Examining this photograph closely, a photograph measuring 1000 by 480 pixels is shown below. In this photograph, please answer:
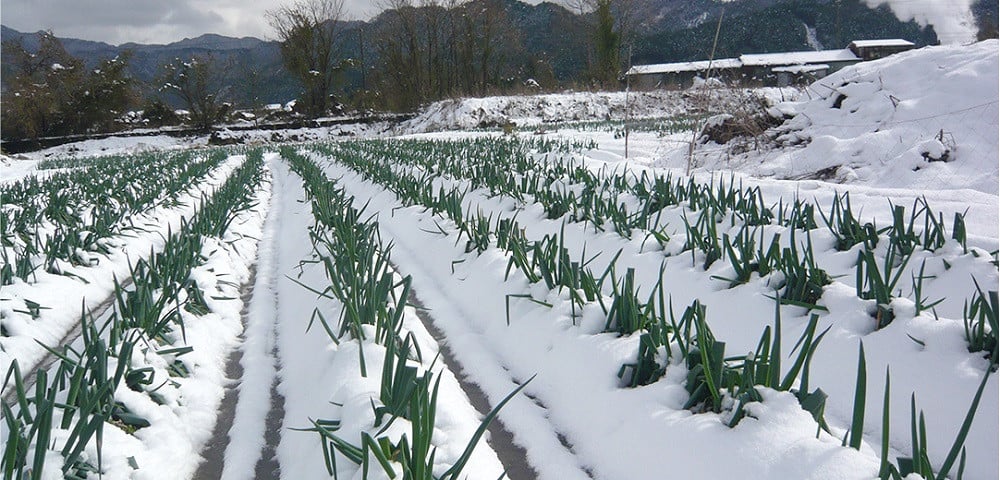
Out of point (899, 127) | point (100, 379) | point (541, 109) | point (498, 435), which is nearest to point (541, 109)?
point (541, 109)

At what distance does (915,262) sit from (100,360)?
3277mm

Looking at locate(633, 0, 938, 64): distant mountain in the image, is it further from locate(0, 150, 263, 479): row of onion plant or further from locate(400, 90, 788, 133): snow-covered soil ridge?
locate(0, 150, 263, 479): row of onion plant

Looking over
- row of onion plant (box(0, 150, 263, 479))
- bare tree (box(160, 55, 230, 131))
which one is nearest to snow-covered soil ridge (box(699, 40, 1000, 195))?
row of onion plant (box(0, 150, 263, 479))

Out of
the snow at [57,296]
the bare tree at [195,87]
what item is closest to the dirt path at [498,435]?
the snow at [57,296]

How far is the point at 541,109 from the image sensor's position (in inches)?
1222

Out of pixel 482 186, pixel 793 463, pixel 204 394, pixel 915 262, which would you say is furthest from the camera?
pixel 482 186

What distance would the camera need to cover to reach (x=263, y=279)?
417 centimetres

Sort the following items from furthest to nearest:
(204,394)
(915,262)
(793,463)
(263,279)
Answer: (263,279), (915,262), (204,394), (793,463)

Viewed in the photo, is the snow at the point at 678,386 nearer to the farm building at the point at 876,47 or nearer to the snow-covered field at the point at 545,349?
the snow-covered field at the point at 545,349

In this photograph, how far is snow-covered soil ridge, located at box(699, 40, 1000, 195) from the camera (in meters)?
6.07

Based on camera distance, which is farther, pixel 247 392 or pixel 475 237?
pixel 475 237

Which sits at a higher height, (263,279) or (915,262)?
(915,262)

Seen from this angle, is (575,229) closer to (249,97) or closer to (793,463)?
(793,463)

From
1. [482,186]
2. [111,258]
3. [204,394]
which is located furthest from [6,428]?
[482,186]
